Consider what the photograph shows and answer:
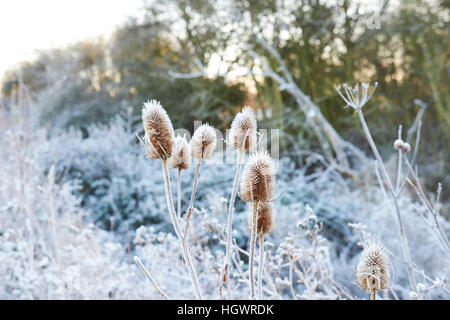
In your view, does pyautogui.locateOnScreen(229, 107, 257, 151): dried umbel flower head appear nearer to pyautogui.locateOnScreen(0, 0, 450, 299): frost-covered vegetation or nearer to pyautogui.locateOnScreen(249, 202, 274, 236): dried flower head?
pyautogui.locateOnScreen(249, 202, 274, 236): dried flower head

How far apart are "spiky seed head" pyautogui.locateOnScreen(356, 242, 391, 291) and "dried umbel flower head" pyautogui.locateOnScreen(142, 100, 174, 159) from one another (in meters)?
0.34

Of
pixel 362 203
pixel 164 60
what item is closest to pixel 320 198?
pixel 362 203

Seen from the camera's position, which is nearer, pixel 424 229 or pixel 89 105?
pixel 424 229

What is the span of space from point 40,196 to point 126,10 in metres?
4.58

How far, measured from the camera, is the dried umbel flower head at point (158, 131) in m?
0.57

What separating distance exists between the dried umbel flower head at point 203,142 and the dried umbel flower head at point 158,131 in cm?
7

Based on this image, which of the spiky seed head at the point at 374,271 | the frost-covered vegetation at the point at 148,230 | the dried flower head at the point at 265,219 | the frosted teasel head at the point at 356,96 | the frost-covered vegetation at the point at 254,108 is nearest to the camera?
the spiky seed head at the point at 374,271

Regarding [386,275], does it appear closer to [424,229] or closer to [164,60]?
[424,229]

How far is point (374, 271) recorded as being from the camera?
574mm

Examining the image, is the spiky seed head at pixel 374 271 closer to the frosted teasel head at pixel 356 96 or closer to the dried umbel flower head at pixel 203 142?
the dried umbel flower head at pixel 203 142

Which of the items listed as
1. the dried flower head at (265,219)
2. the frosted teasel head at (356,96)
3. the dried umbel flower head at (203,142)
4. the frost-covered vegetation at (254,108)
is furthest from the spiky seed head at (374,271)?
the frost-covered vegetation at (254,108)

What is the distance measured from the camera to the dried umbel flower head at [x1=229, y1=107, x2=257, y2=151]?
0.63 m

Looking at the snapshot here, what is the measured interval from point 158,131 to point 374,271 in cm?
38
